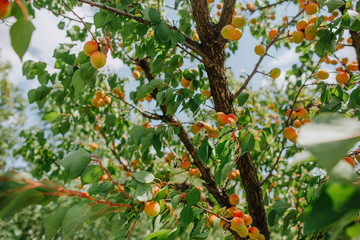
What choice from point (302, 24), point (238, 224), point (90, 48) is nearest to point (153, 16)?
point (90, 48)

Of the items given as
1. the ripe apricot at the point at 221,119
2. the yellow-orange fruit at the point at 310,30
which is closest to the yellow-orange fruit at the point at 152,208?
the ripe apricot at the point at 221,119

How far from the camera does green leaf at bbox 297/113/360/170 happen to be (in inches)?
12.8

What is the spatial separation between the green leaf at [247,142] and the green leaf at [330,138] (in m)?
0.57

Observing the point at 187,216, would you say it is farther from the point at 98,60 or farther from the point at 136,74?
the point at 136,74

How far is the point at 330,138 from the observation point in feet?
1.10

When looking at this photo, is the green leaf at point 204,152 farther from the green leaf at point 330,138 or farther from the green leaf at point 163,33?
the green leaf at point 330,138

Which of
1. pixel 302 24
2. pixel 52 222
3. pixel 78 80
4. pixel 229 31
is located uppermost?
pixel 302 24

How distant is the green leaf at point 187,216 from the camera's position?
35.3 inches

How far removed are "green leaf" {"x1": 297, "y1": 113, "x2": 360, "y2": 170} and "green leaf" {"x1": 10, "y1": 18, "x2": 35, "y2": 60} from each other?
0.58 meters

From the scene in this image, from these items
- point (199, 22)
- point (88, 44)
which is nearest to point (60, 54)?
point (88, 44)

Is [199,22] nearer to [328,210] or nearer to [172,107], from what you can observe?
[172,107]

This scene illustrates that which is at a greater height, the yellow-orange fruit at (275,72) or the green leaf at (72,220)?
the yellow-orange fruit at (275,72)

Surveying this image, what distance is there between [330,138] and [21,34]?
0.63m

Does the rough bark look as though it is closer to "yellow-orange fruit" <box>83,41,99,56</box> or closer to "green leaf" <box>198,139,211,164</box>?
"green leaf" <box>198,139,211,164</box>
